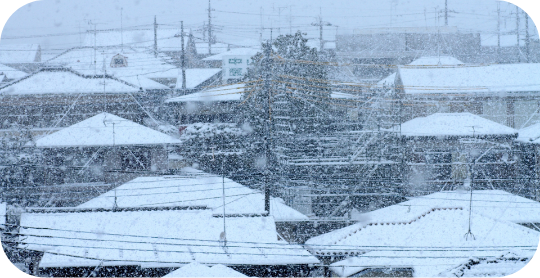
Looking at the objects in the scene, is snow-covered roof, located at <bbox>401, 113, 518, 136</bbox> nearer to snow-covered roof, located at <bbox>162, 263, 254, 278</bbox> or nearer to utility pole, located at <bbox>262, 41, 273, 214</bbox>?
utility pole, located at <bbox>262, 41, 273, 214</bbox>

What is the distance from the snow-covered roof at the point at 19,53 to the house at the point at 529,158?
24.2m

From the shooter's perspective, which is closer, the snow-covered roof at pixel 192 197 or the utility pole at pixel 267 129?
the utility pole at pixel 267 129

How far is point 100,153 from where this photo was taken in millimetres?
12531

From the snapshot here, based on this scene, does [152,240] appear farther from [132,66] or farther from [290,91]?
[132,66]

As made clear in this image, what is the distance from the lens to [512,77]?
14742 mm

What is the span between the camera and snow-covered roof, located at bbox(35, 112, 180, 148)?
1231cm

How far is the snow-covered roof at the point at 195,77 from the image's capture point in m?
18.4

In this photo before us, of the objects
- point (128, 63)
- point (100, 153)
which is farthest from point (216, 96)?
point (128, 63)

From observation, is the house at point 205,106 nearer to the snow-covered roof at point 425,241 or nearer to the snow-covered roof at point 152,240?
the snow-covered roof at point 152,240

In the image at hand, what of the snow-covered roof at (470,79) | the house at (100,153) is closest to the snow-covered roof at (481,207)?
the snow-covered roof at (470,79)

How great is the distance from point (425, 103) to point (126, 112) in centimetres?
966

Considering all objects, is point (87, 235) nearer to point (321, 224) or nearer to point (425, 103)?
point (321, 224)

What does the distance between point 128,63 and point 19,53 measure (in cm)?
946

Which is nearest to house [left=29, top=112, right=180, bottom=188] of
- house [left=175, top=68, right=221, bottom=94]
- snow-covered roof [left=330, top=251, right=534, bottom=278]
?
house [left=175, top=68, right=221, bottom=94]
